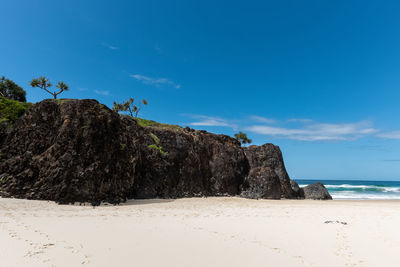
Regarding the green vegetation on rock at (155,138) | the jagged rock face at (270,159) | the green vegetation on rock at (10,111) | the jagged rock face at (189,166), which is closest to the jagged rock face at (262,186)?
the jagged rock face at (189,166)

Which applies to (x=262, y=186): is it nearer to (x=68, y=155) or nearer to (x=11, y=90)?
(x=68, y=155)

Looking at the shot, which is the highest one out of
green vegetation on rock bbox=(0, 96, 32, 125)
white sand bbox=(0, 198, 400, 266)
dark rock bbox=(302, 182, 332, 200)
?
green vegetation on rock bbox=(0, 96, 32, 125)

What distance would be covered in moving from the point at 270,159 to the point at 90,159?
1678 centimetres

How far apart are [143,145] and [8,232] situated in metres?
10.8

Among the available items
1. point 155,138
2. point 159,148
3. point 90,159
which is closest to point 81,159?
point 90,159

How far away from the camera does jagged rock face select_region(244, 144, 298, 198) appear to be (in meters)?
20.7

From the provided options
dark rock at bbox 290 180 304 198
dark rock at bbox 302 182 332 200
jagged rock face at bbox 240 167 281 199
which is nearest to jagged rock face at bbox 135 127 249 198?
jagged rock face at bbox 240 167 281 199

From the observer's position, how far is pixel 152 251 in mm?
4246

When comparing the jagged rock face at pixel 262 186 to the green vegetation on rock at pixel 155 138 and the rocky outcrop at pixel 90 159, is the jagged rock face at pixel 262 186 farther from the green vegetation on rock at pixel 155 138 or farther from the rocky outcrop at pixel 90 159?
the green vegetation on rock at pixel 155 138

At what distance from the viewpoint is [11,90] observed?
3334 cm

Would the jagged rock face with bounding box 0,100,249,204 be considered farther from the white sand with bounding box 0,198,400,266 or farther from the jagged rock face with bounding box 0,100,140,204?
the white sand with bounding box 0,198,400,266

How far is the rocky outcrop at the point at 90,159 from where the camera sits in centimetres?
1025

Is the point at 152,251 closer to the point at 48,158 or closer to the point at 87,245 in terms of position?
the point at 87,245

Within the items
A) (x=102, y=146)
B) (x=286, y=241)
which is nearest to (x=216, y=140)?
(x=102, y=146)
